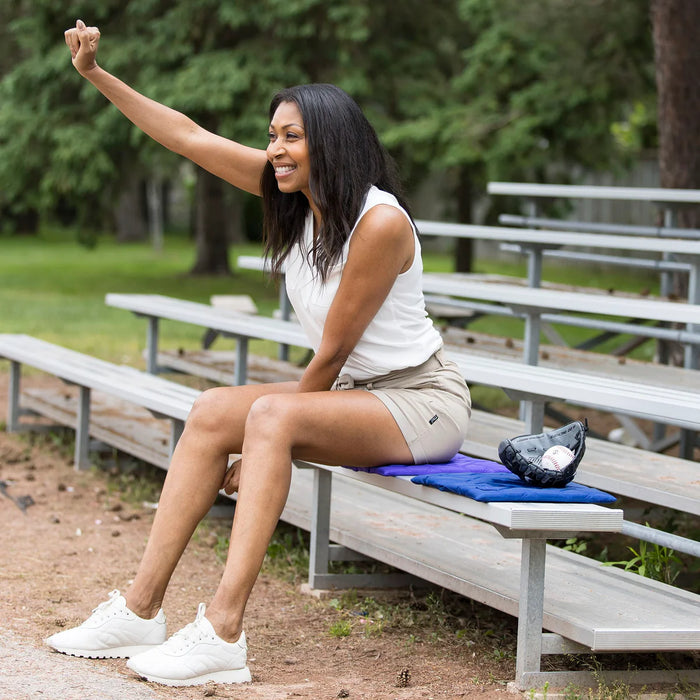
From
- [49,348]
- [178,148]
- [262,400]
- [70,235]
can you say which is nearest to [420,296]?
[262,400]

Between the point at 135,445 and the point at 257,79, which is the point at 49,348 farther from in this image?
the point at 257,79

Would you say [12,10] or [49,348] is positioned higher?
[12,10]

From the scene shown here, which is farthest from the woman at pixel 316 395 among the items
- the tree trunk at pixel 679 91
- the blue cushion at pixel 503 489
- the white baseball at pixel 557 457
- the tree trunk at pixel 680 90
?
the tree trunk at pixel 680 90

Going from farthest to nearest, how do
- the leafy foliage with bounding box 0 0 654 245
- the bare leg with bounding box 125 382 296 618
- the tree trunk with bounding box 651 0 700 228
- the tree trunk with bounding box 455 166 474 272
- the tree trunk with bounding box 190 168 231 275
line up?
1. the tree trunk with bounding box 190 168 231 275
2. the tree trunk with bounding box 455 166 474 272
3. the leafy foliage with bounding box 0 0 654 245
4. the tree trunk with bounding box 651 0 700 228
5. the bare leg with bounding box 125 382 296 618

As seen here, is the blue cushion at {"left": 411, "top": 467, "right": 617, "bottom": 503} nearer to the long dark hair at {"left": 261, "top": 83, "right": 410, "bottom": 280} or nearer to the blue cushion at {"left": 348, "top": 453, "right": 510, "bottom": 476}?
the blue cushion at {"left": 348, "top": 453, "right": 510, "bottom": 476}

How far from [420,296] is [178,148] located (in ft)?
3.26

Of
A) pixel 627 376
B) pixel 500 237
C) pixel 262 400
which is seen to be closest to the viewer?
pixel 262 400

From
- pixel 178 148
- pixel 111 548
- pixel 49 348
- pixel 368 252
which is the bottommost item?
pixel 111 548

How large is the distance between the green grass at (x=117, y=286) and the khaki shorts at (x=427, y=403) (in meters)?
1.12

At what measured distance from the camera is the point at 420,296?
364cm

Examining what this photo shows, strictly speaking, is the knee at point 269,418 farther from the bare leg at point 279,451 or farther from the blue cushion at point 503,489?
the blue cushion at point 503,489

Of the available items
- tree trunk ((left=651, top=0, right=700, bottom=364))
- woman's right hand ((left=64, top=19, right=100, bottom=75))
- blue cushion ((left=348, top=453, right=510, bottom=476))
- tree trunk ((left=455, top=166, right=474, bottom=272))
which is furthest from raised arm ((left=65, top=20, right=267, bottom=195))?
tree trunk ((left=455, top=166, right=474, bottom=272))

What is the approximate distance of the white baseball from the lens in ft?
10.7

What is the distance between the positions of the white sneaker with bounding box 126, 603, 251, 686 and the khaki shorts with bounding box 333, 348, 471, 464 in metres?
0.75
